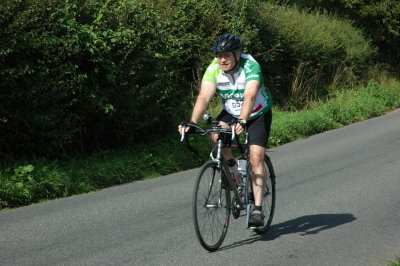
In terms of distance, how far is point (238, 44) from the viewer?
6398mm

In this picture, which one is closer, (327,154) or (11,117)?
(11,117)

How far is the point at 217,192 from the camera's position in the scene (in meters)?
6.32

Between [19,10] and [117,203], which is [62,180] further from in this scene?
[19,10]

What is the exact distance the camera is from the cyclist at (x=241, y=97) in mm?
6379

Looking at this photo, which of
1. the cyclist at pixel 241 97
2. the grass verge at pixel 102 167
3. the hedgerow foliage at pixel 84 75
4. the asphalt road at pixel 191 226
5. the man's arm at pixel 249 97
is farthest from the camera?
the hedgerow foliage at pixel 84 75

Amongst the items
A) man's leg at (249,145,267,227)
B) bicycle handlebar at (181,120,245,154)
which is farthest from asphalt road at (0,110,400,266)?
bicycle handlebar at (181,120,245,154)

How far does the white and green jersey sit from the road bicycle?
1.22ft

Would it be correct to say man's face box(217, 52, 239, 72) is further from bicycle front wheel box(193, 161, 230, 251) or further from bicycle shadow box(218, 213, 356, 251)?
bicycle shadow box(218, 213, 356, 251)

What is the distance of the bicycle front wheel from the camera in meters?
6.05

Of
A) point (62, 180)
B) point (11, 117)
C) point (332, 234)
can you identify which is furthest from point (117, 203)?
point (332, 234)

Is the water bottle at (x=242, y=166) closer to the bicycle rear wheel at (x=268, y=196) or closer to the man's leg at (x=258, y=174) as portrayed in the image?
the man's leg at (x=258, y=174)

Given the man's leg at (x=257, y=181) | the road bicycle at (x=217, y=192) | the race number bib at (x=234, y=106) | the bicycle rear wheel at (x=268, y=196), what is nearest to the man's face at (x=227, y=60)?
the race number bib at (x=234, y=106)

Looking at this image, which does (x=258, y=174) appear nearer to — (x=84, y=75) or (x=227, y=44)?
(x=227, y=44)

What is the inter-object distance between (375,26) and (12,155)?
24723mm
